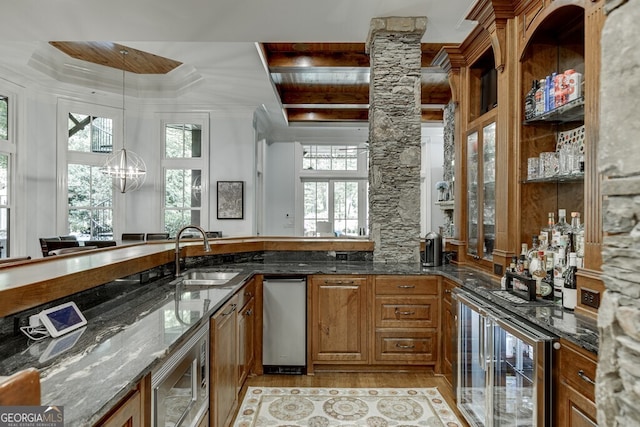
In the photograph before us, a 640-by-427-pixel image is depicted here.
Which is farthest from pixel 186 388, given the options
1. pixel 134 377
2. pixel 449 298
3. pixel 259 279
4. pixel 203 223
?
pixel 203 223

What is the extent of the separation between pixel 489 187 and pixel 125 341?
2.72 meters

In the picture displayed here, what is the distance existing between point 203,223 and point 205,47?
10.5 ft

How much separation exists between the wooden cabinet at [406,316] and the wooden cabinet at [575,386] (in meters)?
1.49

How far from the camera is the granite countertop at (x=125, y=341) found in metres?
0.95

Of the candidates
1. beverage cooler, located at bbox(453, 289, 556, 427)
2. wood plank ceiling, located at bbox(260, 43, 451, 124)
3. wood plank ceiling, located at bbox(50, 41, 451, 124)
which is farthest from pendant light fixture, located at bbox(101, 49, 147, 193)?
beverage cooler, located at bbox(453, 289, 556, 427)

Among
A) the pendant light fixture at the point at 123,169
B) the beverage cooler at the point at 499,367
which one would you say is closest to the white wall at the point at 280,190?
the pendant light fixture at the point at 123,169

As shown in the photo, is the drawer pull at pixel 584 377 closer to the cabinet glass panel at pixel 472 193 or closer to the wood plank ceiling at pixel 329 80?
the cabinet glass panel at pixel 472 193

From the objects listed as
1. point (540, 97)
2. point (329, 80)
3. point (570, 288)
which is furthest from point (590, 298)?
point (329, 80)

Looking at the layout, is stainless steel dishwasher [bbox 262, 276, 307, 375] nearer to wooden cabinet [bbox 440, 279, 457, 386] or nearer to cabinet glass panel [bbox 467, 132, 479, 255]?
wooden cabinet [bbox 440, 279, 457, 386]

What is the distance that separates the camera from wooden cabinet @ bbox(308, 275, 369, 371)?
3035 mm

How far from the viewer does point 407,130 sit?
139 inches

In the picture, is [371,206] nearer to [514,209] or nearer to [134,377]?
[514,209]

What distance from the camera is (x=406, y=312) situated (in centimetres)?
303

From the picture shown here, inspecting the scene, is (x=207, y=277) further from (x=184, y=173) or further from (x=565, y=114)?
(x=184, y=173)
